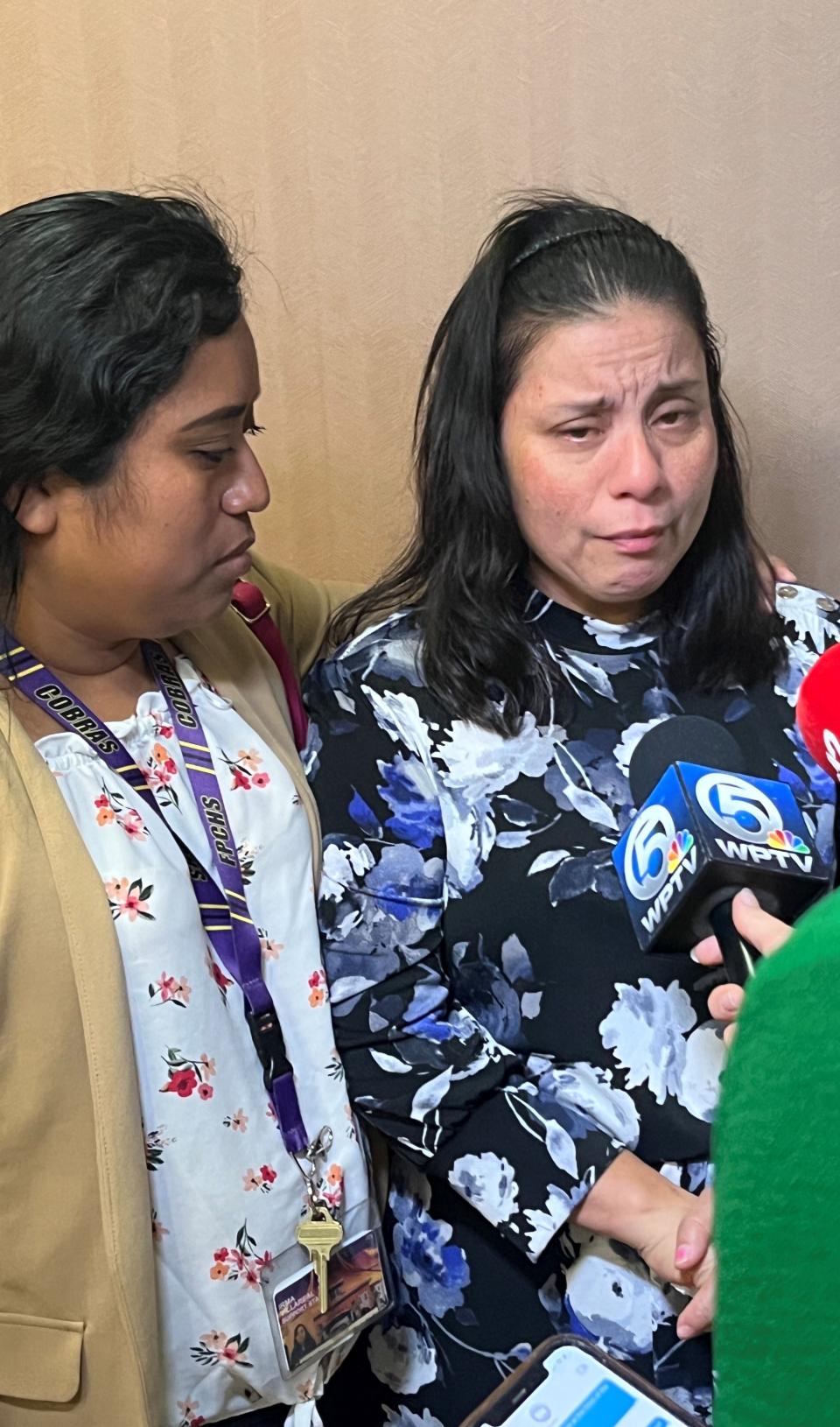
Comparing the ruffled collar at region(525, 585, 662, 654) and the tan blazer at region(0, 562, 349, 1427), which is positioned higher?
the ruffled collar at region(525, 585, 662, 654)

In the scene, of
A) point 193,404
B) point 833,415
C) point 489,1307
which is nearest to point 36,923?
point 193,404

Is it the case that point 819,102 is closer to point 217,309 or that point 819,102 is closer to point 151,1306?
point 217,309

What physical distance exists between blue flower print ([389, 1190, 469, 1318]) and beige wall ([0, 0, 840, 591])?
936mm

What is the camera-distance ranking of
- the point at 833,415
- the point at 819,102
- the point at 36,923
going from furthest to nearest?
the point at 833,415 → the point at 819,102 → the point at 36,923

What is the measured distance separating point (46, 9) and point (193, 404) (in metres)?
0.91

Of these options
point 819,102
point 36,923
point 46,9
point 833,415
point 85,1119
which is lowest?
point 85,1119

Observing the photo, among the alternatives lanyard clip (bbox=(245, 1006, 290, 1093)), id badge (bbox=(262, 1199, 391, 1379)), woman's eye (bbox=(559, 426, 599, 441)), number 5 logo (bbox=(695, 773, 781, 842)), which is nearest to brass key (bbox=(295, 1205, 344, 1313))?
id badge (bbox=(262, 1199, 391, 1379))

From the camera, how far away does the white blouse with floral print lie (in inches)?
42.3

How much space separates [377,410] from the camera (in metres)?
1.80

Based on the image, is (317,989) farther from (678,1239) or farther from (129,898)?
(678,1239)

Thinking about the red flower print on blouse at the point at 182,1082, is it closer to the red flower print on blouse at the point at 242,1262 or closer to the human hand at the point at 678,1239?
the red flower print on blouse at the point at 242,1262

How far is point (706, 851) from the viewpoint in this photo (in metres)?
0.93

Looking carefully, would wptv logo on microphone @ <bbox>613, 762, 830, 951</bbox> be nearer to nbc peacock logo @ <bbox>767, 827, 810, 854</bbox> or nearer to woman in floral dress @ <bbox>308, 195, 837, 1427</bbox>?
nbc peacock logo @ <bbox>767, 827, 810, 854</bbox>

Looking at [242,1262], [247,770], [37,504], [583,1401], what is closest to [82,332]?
[37,504]
